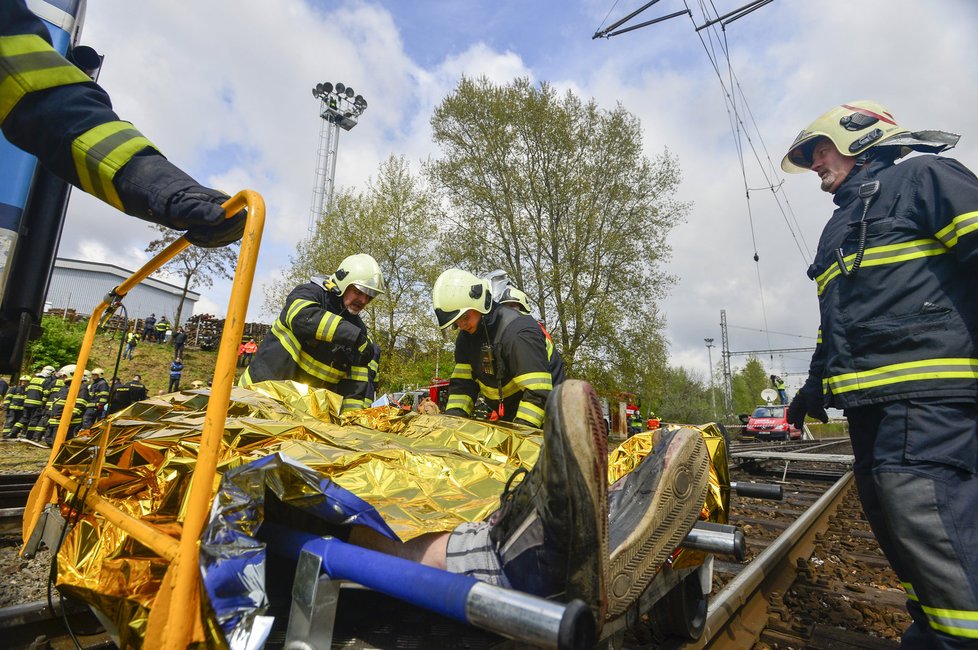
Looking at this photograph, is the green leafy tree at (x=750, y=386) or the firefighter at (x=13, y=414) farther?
the green leafy tree at (x=750, y=386)

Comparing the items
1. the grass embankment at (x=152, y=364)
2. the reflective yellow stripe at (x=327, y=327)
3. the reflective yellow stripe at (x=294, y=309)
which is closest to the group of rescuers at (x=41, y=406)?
the grass embankment at (x=152, y=364)

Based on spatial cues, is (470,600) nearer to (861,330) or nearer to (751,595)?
(861,330)

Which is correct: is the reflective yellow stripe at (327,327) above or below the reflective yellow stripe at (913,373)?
above

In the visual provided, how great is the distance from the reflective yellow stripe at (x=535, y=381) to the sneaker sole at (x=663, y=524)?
1.71 m

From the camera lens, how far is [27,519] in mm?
2088

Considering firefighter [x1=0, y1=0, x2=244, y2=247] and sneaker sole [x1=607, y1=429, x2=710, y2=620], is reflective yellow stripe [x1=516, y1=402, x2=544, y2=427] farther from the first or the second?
firefighter [x1=0, y1=0, x2=244, y2=247]

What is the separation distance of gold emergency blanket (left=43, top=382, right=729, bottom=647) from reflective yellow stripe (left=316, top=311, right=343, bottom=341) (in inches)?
45.9

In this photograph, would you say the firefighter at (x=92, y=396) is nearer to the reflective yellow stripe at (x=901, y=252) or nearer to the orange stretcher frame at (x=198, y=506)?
the orange stretcher frame at (x=198, y=506)

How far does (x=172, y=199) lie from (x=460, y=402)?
288 cm

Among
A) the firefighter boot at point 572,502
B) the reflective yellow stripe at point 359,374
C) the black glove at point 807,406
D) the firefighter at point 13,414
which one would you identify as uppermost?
the reflective yellow stripe at point 359,374

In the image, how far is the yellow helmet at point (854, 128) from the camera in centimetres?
216

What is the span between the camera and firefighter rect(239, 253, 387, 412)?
370cm

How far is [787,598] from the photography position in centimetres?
299

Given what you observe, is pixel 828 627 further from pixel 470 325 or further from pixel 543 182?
pixel 543 182
